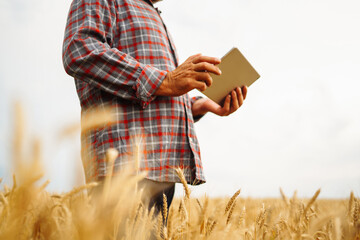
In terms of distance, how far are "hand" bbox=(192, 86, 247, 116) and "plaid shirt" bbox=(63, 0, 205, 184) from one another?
1.04 feet

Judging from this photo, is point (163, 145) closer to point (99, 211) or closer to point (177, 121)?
point (177, 121)

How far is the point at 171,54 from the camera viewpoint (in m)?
1.78

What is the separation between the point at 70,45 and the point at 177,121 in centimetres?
64

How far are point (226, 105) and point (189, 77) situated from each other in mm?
581

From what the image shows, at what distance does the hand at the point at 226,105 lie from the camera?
1808mm

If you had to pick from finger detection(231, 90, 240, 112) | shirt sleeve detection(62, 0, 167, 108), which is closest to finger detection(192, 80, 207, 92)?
shirt sleeve detection(62, 0, 167, 108)

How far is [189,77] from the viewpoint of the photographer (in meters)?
1.33

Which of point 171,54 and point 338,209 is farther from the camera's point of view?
point 171,54

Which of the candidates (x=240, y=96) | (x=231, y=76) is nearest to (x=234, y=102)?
(x=240, y=96)

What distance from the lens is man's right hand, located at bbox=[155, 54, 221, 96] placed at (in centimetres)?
133

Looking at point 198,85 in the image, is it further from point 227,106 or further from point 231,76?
point 227,106

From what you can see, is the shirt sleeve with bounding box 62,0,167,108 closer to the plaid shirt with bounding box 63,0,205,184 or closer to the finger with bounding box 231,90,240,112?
the plaid shirt with bounding box 63,0,205,184

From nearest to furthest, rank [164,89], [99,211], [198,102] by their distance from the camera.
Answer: [99,211] → [164,89] → [198,102]

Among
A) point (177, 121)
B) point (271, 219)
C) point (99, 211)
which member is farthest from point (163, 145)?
point (99, 211)
